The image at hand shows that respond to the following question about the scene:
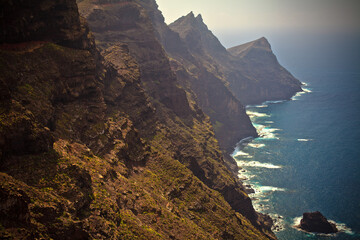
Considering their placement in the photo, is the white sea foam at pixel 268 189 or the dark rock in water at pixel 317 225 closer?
the dark rock in water at pixel 317 225

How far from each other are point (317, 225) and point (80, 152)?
121370mm

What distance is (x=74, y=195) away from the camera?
4478cm

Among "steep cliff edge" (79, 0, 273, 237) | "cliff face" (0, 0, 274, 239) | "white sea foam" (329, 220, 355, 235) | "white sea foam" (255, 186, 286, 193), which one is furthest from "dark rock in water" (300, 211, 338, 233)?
"cliff face" (0, 0, 274, 239)

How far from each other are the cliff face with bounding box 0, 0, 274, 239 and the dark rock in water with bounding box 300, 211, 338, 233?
125ft

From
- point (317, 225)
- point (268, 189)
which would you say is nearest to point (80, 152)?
point (317, 225)

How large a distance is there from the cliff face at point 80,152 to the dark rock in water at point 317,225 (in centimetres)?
3807

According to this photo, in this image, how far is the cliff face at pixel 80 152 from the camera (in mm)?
40094

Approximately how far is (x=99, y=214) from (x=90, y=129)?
83.4 feet

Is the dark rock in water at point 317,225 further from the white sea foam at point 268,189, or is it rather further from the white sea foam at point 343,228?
the white sea foam at point 268,189

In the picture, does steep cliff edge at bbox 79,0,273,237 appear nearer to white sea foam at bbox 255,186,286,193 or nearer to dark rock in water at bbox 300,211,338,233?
dark rock in water at bbox 300,211,338,233

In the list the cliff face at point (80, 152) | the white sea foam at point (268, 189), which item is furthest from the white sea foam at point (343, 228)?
the cliff face at point (80, 152)

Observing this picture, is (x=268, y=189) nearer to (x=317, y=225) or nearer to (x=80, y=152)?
(x=317, y=225)

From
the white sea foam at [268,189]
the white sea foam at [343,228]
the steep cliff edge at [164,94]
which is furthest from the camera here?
the white sea foam at [268,189]

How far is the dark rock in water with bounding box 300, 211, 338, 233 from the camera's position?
438 feet
